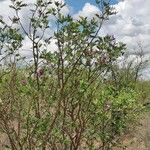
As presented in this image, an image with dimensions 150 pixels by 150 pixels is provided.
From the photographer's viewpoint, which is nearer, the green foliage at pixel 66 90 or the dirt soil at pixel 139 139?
the green foliage at pixel 66 90

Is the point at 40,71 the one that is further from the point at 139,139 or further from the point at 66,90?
the point at 139,139

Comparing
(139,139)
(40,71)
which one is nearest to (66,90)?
(40,71)

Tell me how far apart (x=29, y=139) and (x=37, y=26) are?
87.5 inches

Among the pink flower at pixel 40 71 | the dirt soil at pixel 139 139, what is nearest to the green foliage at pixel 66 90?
the pink flower at pixel 40 71

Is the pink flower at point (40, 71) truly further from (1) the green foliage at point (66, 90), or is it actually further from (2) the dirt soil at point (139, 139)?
(2) the dirt soil at point (139, 139)

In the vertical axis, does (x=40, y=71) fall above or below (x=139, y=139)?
below

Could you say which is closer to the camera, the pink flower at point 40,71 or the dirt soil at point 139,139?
the pink flower at point 40,71

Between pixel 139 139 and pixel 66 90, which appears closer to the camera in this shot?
pixel 66 90

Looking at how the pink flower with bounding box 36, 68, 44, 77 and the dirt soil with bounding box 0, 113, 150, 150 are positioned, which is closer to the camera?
the pink flower with bounding box 36, 68, 44, 77

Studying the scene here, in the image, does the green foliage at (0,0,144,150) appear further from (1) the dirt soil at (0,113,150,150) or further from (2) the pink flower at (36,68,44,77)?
(1) the dirt soil at (0,113,150,150)

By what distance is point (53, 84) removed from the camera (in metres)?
10.6

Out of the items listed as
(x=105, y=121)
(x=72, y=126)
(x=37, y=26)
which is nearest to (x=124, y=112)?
(x=105, y=121)

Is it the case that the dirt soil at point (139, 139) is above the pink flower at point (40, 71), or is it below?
above

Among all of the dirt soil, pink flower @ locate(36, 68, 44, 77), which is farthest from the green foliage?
the dirt soil
